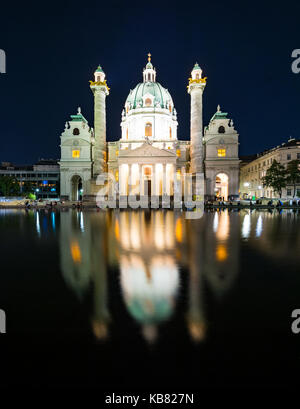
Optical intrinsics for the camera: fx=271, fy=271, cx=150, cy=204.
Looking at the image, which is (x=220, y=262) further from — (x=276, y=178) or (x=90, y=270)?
(x=276, y=178)

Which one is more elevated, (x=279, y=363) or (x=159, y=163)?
(x=159, y=163)

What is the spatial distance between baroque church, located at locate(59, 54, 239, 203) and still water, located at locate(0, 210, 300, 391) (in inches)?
1976

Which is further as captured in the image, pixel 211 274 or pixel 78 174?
pixel 78 174

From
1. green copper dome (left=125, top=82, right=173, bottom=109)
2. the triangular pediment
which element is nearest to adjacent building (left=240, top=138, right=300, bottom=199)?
the triangular pediment

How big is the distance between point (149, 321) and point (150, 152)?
58.6 meters

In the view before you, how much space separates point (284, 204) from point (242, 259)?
153ft

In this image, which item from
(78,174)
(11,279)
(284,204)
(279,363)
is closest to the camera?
(279,363)

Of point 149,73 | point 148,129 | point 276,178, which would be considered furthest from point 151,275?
point 149,73

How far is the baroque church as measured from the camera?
62562 millimetres

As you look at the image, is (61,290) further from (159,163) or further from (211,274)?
(159,163)

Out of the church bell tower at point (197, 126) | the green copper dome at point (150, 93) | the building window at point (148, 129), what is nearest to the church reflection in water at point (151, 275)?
the church bell tower at point (197, 126)
